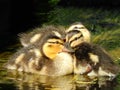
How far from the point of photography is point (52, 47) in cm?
786

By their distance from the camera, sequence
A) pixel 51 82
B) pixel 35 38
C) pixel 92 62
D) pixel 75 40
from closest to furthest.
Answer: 1. pixel 51 82
2. pixel 92 62
3. pixel 75 40
4. pixel 35 38

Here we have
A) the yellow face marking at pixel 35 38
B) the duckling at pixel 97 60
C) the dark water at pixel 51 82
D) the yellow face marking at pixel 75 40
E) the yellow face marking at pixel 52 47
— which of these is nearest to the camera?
the dark water at pixel 51 82

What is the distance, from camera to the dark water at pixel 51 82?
277 inches

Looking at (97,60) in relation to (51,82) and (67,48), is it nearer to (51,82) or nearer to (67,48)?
(67,48)

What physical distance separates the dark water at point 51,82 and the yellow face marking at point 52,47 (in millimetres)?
290

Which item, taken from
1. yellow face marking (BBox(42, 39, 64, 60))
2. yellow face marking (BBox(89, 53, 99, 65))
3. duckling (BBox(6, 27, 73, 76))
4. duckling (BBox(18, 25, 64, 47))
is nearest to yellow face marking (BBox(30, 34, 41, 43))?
duckling (BBox(18, 25, 64, 47))

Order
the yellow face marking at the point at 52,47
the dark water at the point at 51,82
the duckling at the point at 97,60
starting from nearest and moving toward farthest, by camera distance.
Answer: the dark water at the point at 51,82, the duckling at the point at 97,60, the yellow face marking at the point at 52,47

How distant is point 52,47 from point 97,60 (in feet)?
1.65

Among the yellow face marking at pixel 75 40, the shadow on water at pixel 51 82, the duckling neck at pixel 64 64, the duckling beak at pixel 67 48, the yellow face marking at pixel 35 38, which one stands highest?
the yellow face marking at pixel 35 38

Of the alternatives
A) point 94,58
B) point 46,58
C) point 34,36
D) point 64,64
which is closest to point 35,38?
point 34,36

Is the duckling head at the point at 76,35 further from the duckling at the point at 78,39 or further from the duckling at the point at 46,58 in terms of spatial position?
the duckling at the point at 46,58

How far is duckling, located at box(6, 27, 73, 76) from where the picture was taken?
7.69m

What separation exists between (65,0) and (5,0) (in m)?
2.59

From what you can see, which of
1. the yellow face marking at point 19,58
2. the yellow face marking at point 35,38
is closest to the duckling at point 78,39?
the yellow face marking at point 35,38
